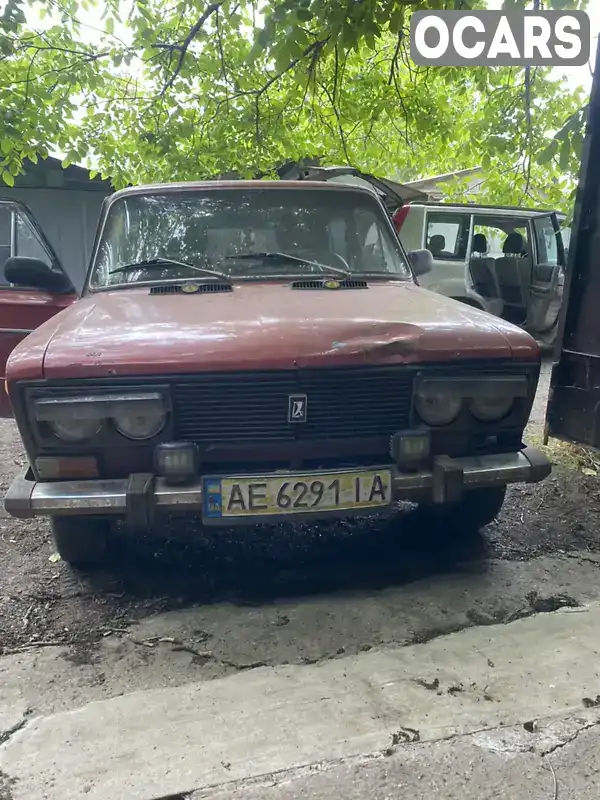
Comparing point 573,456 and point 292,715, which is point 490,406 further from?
point 573,456

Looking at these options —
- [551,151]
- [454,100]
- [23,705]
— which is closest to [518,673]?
[23,705]

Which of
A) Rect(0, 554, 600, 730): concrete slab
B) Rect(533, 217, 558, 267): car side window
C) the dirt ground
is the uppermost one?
Rect(533, 217, 558, 267): car side window

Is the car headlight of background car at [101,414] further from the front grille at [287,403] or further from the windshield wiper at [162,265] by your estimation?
the windshield wiper at [162,265]

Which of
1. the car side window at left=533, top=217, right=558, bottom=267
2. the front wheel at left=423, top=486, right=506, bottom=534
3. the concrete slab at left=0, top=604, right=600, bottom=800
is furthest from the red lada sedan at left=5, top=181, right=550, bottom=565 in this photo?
the car side window at left=533, top=217, right=558, bottom=267

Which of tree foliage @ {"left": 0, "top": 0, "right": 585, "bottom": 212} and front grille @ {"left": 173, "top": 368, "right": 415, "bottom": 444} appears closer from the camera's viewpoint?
front grille @ {"left": 173, "top": 368, "right": 415, "bottom": 444}

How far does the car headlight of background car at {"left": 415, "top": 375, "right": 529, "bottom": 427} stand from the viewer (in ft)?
9.30

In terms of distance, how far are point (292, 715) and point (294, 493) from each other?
2.67 ft

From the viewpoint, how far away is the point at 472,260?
9484 millimetres

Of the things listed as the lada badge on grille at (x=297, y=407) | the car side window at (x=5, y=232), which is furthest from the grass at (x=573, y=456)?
the car side window at (x=5, y=232)

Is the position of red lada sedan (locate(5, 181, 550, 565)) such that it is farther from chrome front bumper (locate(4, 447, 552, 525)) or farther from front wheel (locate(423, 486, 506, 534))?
front wheel (locate(423, 486, 506, 534))

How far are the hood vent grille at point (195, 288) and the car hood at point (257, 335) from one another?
4.5 inches

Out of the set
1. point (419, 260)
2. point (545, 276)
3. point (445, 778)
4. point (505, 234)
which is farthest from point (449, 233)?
point (445, 778)

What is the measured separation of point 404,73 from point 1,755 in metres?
10.1

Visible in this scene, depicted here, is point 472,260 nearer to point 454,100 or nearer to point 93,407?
point 454,100
